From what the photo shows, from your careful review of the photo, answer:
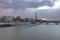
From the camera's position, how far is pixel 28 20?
77.6 m

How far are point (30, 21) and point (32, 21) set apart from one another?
6.40 feet

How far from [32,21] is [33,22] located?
234cm

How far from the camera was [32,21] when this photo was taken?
245 ft

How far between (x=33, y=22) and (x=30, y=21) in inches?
166

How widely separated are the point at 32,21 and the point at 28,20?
3481 mm

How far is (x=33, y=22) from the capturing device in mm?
72562

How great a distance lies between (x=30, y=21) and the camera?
7650 cm

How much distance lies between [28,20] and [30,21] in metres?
1.60

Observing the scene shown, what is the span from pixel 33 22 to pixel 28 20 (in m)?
5.69

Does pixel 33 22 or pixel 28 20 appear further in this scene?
pixel 28 20
